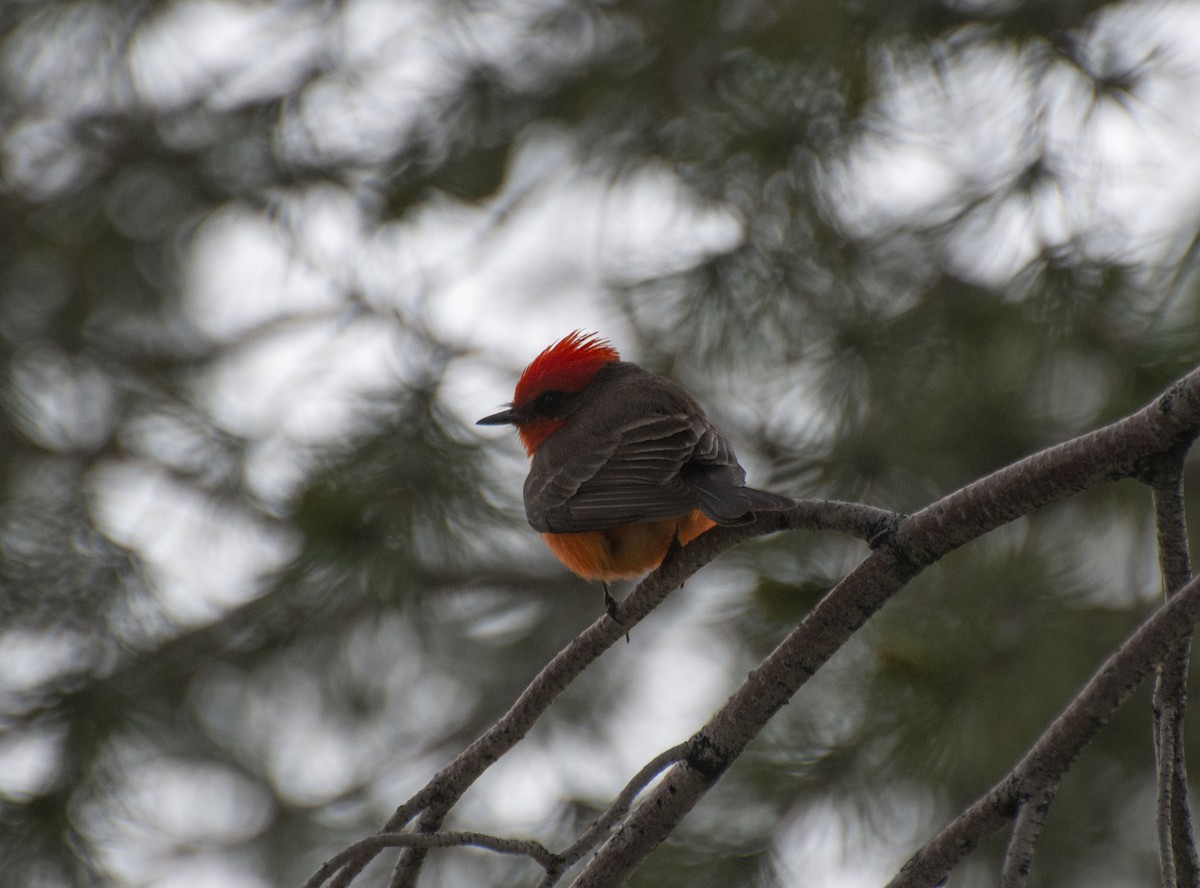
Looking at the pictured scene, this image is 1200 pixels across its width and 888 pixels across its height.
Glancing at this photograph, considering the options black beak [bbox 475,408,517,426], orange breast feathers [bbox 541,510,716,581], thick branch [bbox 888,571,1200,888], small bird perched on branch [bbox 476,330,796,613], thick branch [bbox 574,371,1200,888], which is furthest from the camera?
black beak [bbox 475,408,517,426]

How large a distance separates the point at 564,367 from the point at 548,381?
0.06 metres

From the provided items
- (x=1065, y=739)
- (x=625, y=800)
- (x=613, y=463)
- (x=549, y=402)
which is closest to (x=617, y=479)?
(x=613, y=463)

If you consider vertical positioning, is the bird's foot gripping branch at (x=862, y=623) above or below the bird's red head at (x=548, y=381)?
above

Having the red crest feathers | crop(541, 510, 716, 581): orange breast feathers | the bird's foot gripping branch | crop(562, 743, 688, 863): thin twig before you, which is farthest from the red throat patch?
crop(562, 743, 688, 863): thin twig

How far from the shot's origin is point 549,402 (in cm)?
364

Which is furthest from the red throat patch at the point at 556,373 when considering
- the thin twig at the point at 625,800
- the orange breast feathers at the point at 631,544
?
the thin twig at the point at 625,800

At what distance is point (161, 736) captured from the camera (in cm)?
448

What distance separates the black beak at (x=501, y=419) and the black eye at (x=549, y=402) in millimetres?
77

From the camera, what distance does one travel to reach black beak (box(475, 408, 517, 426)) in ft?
11.9

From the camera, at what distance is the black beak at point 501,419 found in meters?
3.63

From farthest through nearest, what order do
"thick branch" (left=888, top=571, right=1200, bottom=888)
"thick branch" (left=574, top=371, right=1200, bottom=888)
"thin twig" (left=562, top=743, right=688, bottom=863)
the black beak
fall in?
the black beak
"thin twig" (left=562, top=743, right=688, bottom=863)
"thick branch" (left=574, top=371, right=1200, bottom=888)
"thick branch" (left=888, top=571, right=1200, bottom=888)

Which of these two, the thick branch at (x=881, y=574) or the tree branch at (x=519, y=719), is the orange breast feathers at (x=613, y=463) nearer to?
the tree branch at (x=519, y=719)

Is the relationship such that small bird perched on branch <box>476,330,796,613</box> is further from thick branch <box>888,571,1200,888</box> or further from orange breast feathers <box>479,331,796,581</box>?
thick branch <box>888,571,1200,888</box>

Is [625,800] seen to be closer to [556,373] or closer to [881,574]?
[881,574]
